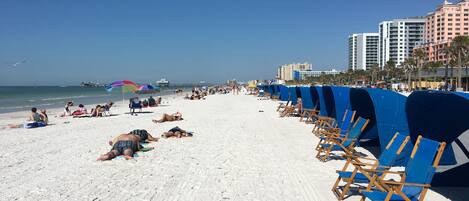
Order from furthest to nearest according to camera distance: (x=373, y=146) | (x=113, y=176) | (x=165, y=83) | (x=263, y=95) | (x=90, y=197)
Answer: (x=165, y=83), (x=263, y=95), (x=373, y=146), (x=113, y=176), (x=90, y=197)

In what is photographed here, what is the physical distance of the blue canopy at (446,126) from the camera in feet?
16.2

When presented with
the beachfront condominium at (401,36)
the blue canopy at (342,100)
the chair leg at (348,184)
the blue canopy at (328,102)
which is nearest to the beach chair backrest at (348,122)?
the blue canopy at (342,100)

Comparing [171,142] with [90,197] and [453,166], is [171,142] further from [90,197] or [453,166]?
[453,166]

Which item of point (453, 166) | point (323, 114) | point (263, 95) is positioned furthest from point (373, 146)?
point (263, 95)

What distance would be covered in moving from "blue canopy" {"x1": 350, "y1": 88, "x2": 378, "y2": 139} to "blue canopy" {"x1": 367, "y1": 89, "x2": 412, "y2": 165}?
1638 millimetres

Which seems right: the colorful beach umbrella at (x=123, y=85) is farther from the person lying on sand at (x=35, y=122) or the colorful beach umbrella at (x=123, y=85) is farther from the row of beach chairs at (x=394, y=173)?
the row of beach chairs at (x=394, y=173)

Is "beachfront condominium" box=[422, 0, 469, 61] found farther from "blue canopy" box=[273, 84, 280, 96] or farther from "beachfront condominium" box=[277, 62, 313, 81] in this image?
"blue canopy" box=[273, 84, 280, 96]

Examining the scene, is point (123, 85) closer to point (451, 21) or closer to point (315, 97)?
point (315, 97)

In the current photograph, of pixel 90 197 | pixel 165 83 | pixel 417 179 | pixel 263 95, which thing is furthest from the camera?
pixel 165 83

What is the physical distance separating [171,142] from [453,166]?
621 centimetres

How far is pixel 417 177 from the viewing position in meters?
4.05

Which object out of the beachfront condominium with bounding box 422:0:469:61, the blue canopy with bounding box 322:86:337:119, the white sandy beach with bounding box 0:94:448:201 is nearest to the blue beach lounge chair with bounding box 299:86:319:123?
the blue canopy with bounding box 322:86:337:119

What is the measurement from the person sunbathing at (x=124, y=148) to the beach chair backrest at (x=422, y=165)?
5136 millimetres

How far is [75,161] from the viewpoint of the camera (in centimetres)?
752
